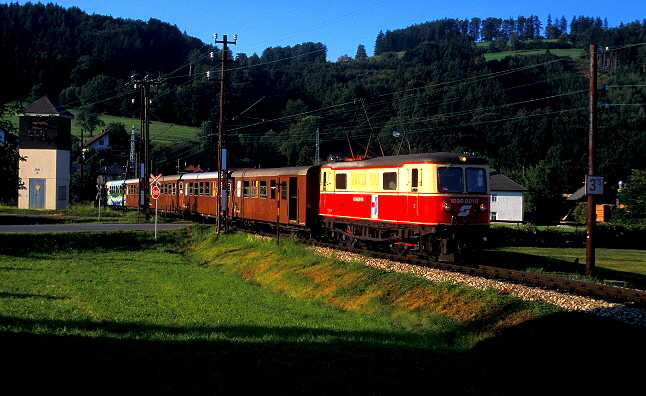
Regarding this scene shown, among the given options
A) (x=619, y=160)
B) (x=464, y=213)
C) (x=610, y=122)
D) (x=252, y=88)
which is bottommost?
(x=464, y=213)

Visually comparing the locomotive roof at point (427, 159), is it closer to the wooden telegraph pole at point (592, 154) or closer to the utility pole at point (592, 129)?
the wooden telegraph pole at point (592, 154)

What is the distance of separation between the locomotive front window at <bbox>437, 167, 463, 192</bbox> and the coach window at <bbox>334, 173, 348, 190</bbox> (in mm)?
5280

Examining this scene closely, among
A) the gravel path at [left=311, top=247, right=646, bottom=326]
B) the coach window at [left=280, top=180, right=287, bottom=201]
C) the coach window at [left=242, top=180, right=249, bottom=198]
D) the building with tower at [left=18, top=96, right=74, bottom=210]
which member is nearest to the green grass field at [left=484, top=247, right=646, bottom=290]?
the gravel path at [left=311, top=247, right=646, bottom=326]

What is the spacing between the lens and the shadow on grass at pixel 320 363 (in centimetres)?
769

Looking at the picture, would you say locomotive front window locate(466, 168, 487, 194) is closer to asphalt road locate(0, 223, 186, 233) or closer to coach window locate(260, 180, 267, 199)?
coach window locate(260, 180, 267, 199)

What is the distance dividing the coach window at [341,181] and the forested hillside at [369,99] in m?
40.7

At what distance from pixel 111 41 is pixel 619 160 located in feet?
327

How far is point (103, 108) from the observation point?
385 ft

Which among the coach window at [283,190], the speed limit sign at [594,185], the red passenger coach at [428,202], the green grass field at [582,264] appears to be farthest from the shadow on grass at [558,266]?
the coach window at [283,190]

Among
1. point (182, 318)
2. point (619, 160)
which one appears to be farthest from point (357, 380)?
point (619, 160)

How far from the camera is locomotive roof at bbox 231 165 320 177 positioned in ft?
80.4

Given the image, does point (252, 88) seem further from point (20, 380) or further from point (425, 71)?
point (20, 380)

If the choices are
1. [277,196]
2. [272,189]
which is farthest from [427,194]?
[272,189]

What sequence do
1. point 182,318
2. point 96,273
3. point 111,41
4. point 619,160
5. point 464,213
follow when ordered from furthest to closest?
point 111,41, point 619,160, point 96,273, point 464,213, point 182,318
